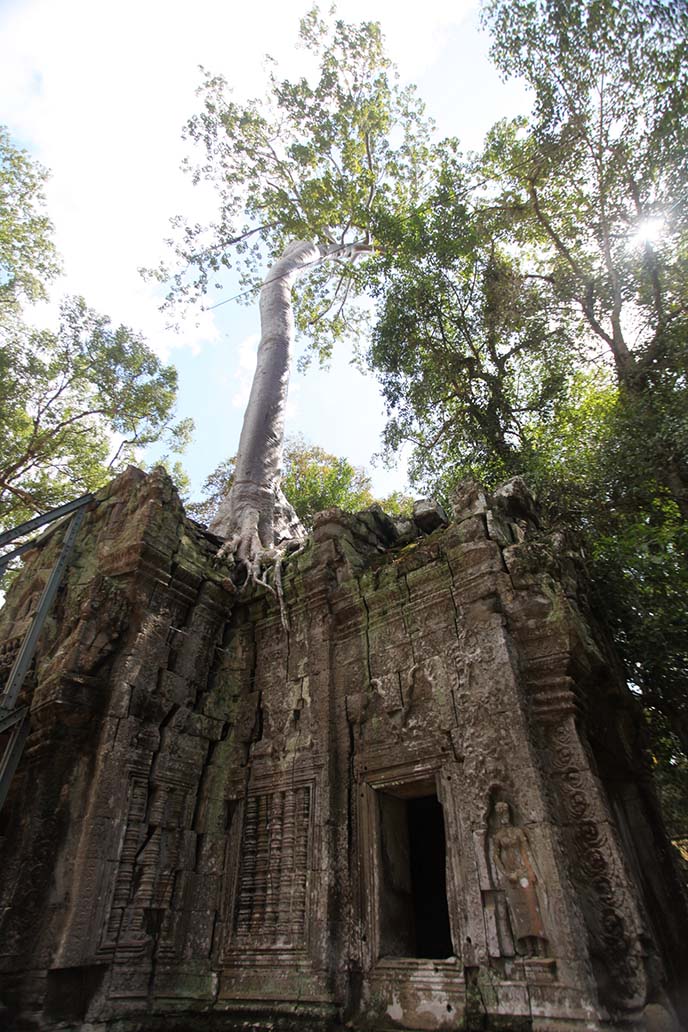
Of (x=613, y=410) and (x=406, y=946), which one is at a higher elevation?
(x=613, y=410)

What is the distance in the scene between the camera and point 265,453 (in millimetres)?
10398

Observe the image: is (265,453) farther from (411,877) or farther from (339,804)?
(411,877)

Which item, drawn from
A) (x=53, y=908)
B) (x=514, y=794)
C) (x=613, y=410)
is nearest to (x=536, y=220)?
(x=613, y=410)

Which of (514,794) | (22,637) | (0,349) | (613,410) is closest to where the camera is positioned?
(514,794)

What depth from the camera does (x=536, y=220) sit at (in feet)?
36.1

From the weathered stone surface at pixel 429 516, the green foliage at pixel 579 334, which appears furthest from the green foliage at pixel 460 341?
the weathered stone surface at pixel 429 516

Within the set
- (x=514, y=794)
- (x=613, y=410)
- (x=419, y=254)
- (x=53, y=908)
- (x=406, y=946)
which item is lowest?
(x=406, y=946)

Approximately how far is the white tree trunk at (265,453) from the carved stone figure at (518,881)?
3.79m

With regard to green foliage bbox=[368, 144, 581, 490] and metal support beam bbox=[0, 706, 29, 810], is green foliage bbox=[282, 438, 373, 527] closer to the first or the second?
green foliage bbox=[368, 144, 581, 490]

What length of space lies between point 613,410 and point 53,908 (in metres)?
8.64

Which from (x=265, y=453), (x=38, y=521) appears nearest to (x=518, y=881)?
(x=38, y=521)

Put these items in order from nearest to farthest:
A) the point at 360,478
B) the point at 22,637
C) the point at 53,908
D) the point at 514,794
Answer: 1. the point at 514,794
2. the point at 53,908
3. the point at 22,637
4. the point at 360,478

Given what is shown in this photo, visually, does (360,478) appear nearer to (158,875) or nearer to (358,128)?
(358,128)

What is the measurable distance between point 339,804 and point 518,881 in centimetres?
166
